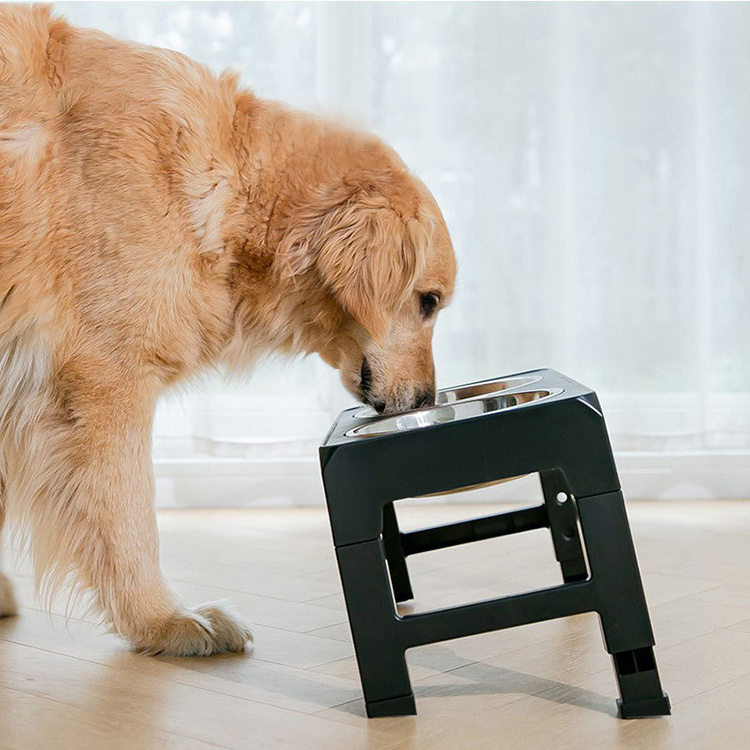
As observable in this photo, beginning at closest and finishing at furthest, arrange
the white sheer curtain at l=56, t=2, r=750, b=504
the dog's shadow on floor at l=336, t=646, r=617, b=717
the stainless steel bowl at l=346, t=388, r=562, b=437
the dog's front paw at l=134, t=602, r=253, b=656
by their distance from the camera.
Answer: the dog's shadow on floor at l=336, t=646, r=617, b=717, the stainless steel bowl at l=346, t=388, r=562, b=437, the dog's front paw at l=134, t=602, r=253, b=656, the white sheer curtain at l=56, t=2, r=750, b=504

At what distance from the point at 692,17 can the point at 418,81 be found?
875 mm

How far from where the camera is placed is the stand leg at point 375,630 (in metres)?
1.54

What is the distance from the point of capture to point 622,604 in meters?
1.52

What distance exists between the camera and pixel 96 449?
1901mm

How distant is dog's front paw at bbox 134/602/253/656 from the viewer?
188 centimetres

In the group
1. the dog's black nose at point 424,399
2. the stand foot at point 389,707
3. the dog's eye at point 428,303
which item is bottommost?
the stand foot at point 389,707

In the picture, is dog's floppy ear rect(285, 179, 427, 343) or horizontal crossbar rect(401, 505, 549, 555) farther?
horizontal crossbar rect(401, 505, 549, 555)

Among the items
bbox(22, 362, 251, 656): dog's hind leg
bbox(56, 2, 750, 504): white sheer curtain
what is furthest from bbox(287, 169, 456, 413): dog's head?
bbox(56, 2, 750, 504): white sheer curtain

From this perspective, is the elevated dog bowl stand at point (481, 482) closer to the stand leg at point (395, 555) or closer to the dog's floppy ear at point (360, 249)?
the dog's floppy ear at point (360, 249)

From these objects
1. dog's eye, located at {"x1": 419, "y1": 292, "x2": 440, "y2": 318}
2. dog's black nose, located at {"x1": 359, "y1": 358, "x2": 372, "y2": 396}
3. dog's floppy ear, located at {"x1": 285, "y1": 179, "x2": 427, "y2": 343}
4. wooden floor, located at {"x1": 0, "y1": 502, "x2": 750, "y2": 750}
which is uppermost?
dog's floppy ear, located at {"x1": 285, "y1": 179, "x2": 427, "y2": 343}

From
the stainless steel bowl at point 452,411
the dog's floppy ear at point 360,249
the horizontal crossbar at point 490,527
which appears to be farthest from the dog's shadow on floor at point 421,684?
the dog's floppy ear at point 360,249

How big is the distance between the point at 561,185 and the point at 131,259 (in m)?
1.93

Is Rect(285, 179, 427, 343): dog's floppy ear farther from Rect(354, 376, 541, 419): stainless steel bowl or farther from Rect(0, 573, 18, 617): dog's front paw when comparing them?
Rect(0, 573, 18, 617): dog's front paw

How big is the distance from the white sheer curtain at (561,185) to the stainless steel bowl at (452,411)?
4.86 ft
